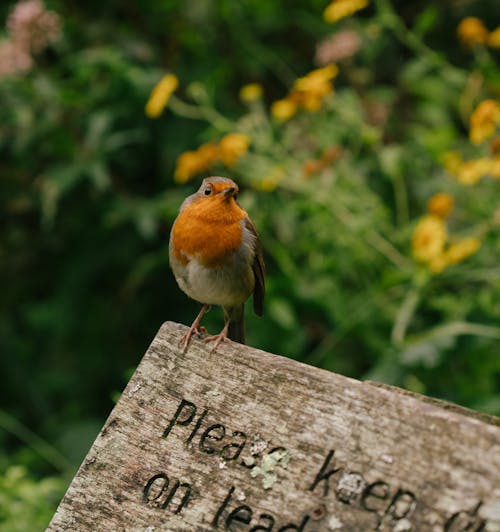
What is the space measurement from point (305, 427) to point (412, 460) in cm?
21

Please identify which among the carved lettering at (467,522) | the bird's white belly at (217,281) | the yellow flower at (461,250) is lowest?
the carved lettering at (467,522)

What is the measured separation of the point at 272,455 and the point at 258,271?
3.09 ft

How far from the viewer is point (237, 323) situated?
2615 mm

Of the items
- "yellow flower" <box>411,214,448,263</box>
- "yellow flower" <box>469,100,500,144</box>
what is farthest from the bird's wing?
"yellow flower" <box>469,100,500,144</box>

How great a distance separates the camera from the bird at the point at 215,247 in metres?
2.24

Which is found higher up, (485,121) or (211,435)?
(485,121)

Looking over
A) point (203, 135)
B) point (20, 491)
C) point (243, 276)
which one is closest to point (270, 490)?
point (243, 276)

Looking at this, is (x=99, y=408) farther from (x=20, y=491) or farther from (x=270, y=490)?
(x=270, y=490)

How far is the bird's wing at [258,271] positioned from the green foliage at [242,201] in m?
0.65

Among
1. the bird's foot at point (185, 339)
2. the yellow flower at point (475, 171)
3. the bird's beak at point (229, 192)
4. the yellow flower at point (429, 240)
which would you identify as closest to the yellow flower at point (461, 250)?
the yellow flower at point (429, 240)

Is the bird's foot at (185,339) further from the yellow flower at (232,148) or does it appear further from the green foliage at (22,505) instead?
the yellow flower at (232,148)

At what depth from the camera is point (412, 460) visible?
141 cm

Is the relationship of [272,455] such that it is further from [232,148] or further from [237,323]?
[232,148]

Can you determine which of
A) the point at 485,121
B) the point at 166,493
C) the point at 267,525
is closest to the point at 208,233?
the point at 166,493
